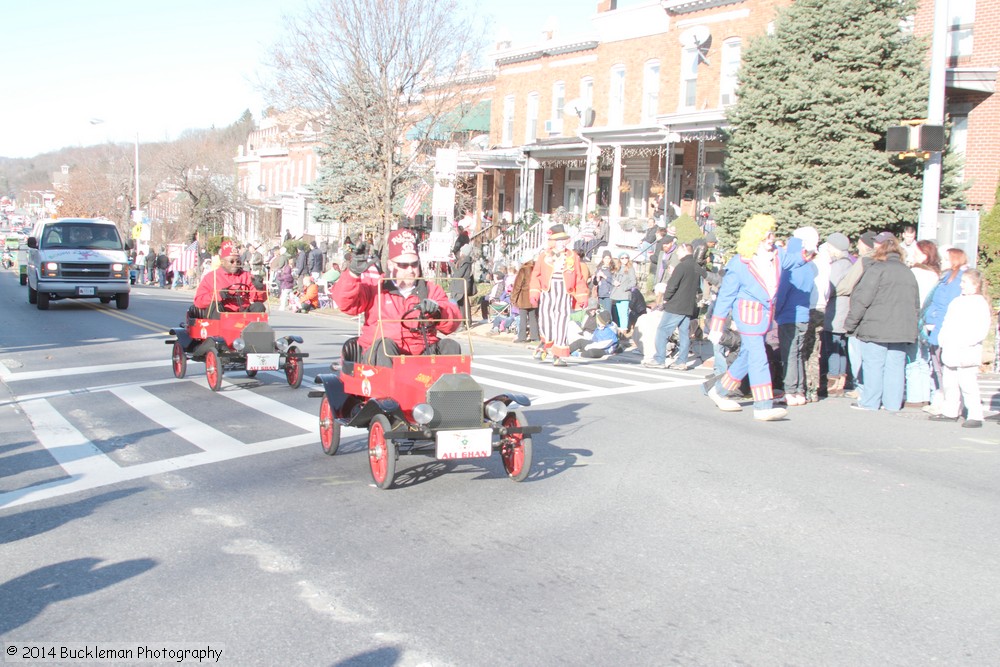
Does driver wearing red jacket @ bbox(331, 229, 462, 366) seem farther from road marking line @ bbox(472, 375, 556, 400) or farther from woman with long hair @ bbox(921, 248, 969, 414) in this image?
woman with long hair @ bbox(921, 248, 969, 414)

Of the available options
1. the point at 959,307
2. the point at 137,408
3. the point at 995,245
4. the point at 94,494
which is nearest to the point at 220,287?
the point at 137,408

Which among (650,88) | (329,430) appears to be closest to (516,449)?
(329,430)

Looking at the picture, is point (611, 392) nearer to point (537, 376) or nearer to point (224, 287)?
point (537, 376)

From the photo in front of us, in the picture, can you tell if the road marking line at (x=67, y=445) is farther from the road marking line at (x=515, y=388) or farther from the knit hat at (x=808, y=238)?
the knit hat at (x=808, y=238)

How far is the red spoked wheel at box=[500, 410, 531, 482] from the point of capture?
25.5ft

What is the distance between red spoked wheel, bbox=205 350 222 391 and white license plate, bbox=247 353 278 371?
0.44 meters

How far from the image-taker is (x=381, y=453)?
7590 millimetres

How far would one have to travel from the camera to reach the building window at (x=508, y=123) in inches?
1606

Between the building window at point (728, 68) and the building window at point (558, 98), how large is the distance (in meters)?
8.77

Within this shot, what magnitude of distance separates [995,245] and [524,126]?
70.6 feet

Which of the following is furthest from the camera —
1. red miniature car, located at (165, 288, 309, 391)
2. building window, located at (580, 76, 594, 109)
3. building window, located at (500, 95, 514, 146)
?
building window, located at (500, 95, 514, 146)

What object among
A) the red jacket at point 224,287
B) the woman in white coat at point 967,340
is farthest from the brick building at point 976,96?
the red jacket at point 224,287

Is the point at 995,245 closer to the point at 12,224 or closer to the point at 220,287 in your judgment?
the point at 220,287

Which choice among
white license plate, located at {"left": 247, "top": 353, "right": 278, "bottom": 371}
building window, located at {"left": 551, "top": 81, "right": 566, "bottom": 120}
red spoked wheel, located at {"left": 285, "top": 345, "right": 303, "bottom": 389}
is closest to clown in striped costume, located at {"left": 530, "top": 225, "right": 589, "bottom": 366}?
red spoked wheel, located at {"left": 285, "top": 345, "right": 303, "bottom": 389}
